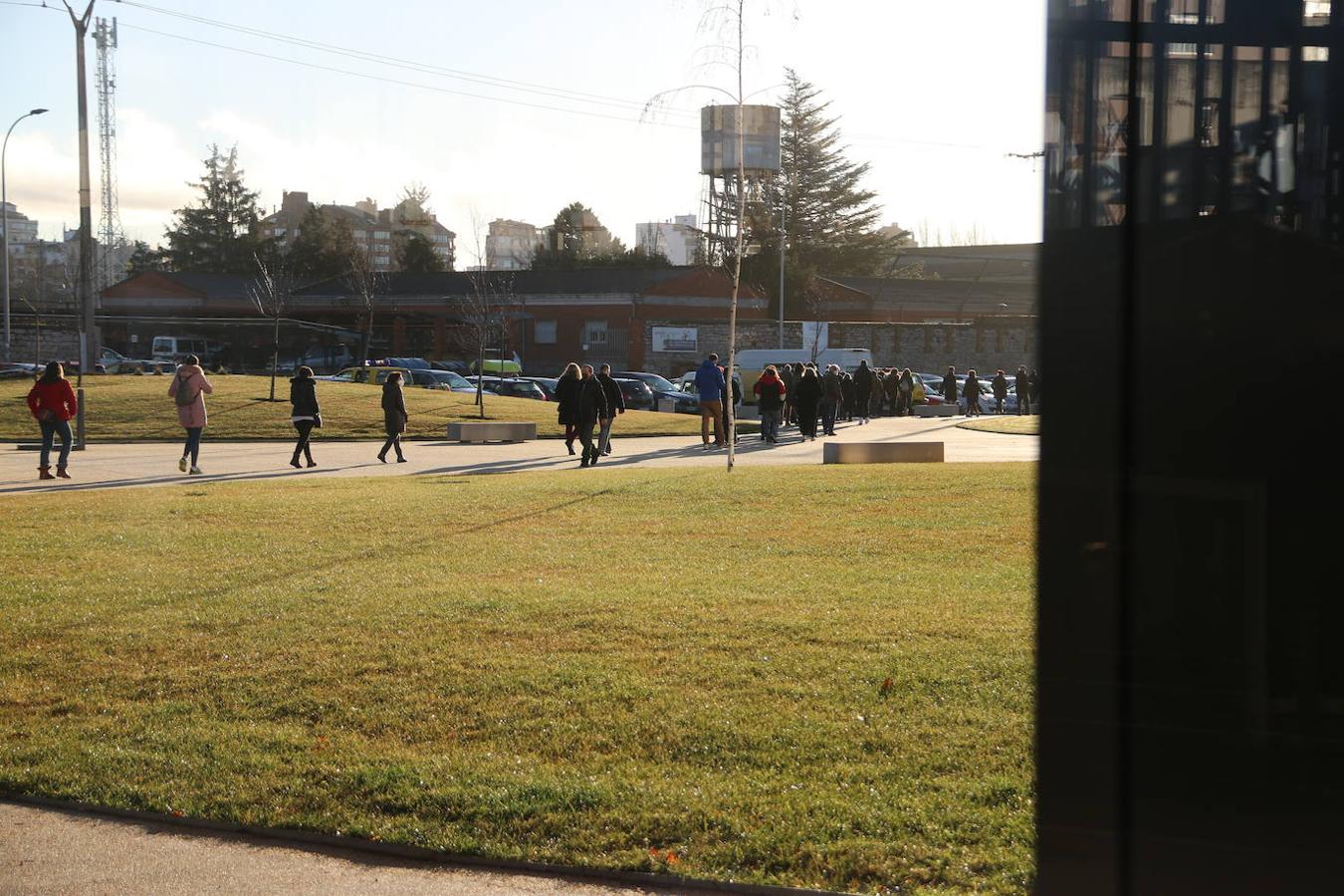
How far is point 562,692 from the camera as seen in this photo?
6496 mm

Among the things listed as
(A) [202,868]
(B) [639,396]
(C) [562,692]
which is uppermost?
(B) [639,396]

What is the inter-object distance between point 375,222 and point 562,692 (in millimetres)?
165225

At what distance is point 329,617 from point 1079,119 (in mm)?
5364

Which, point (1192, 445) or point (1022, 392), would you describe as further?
point (1022, 392)

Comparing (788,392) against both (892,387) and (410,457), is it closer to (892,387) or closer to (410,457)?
(892,387)

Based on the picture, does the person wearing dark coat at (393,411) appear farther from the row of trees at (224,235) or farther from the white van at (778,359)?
the row of trees at (224,235)

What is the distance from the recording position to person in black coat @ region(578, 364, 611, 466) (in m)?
22.8

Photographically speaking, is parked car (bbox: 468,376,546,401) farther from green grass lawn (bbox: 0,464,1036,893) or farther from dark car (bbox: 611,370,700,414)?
green grass lawn (bbox: 0,464,1036,893)

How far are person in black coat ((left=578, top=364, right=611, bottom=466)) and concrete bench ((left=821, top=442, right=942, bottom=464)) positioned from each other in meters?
3.82

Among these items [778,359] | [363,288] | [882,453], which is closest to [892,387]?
[778,359]

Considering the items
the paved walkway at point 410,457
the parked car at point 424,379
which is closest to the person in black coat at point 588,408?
the paved walkway at point 410,457

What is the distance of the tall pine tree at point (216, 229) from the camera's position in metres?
105

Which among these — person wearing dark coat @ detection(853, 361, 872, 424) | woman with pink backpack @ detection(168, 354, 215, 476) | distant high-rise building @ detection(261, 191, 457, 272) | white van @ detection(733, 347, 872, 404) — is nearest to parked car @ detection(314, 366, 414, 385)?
white van @ detection(733, 347, 872, 404)

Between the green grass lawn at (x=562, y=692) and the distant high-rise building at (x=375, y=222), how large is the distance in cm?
11001
